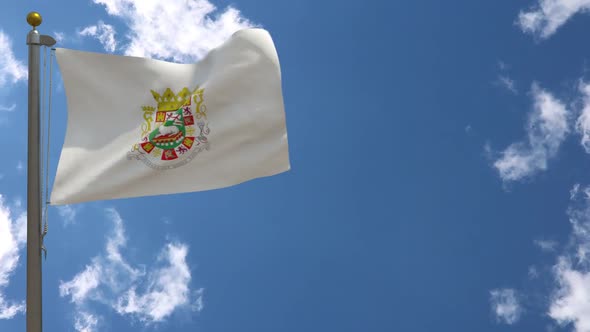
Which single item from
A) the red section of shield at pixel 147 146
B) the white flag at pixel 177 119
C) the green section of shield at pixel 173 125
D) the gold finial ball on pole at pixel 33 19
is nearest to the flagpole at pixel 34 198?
the gold finial ball on pole at pixel 33 19

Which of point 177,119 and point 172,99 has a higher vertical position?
point 172,99

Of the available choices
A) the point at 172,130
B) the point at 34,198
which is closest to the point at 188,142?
the point at 172,130

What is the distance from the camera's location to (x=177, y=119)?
25.1 feet

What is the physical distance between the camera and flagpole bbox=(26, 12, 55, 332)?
260 inches

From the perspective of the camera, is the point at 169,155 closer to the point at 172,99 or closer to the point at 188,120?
the point at 188,120

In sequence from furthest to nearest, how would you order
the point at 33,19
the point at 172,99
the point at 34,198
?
the point at 172,99
the point at 33,19
the point at 34,198

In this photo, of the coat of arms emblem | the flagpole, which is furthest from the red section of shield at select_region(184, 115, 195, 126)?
the flagpole

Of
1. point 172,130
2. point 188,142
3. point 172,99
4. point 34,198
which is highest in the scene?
point 172,99

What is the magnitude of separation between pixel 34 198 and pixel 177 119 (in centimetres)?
180

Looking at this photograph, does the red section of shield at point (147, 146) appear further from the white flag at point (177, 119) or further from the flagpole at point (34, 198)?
the flagpole at point (34, 198)

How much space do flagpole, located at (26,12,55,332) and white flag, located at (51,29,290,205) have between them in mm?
423

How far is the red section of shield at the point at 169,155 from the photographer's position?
24.7ft

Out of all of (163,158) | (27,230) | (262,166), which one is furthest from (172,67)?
(27,230)

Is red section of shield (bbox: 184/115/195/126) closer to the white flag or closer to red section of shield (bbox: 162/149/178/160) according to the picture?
the white flag
